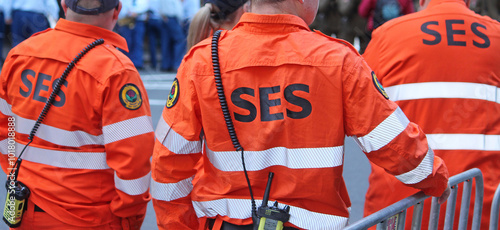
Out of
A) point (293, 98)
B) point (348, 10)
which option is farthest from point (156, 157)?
point (348, 10)

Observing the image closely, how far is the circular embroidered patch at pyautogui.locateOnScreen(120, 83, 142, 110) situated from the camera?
8.45 feet

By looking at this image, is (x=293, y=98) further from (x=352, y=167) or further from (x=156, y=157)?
(x=352, y=167)

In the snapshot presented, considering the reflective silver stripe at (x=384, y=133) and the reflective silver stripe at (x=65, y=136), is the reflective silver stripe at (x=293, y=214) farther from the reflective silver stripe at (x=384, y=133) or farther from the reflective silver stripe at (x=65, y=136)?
the reflective silver stripe at (x=65, y=136)

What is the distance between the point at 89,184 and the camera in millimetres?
2625

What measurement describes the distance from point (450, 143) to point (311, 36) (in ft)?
3.79

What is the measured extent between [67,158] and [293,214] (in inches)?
43.9

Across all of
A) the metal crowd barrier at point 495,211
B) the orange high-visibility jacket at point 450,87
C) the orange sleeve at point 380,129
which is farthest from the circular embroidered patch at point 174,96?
the metal crowd barrier at point 495,211

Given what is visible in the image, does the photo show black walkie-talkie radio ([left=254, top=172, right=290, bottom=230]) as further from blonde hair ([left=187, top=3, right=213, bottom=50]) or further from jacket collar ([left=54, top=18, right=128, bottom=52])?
blonde hair ([left=187, top=3, right=213, bottom=50])

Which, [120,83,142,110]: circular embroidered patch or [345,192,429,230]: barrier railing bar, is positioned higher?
[120,83,142,110]: circular embroidered patch

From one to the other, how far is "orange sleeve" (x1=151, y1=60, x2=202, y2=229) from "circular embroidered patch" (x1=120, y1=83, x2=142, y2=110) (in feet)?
→ 1.52

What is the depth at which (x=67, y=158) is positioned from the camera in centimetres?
259

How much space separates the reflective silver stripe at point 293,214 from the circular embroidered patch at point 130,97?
2.21 ft

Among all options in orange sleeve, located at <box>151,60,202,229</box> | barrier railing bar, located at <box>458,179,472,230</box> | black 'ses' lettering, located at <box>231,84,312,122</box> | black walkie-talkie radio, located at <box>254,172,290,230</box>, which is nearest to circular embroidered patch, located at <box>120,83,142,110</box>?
orange sleeve, located at <box>151,60,202,229</box>

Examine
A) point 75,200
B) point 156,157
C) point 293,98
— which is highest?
point 293,98
